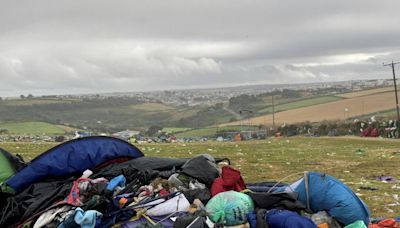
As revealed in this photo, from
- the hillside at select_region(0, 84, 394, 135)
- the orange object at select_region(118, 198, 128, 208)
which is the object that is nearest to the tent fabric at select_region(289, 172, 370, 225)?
the orange object at select_region(118, 198, 128, 208)

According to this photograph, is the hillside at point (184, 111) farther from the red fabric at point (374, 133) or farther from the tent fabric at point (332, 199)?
the tent fabric at point (332, 199)

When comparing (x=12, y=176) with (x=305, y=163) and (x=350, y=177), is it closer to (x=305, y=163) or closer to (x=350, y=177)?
(x=350, y=177)

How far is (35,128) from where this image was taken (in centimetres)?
9112

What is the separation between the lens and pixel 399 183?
15.6 meters

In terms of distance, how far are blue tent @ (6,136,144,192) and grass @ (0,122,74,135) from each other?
3096 inches

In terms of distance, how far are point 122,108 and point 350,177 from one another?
146054 mm

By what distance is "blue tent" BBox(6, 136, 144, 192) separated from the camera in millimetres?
8703

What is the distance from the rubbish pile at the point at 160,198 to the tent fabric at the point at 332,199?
14mm

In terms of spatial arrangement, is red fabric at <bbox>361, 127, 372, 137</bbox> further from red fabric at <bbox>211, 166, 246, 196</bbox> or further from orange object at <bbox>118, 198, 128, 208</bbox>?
orange object at <bbox>118, 198, 128, 208</bbox>

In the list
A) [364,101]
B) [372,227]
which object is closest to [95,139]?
[372,227]

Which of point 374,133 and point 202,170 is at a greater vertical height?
point 202,170

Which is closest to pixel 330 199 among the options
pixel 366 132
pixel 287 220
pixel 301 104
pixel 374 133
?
pixel 287 220

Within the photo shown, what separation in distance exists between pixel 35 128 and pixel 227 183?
8795 centimetres

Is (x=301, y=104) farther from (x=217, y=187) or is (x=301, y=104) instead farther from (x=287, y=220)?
(x=287, y=220)
